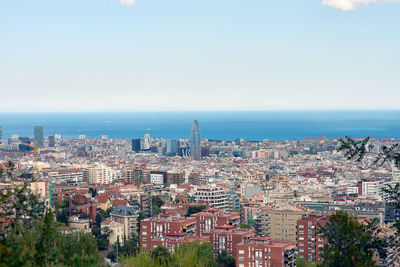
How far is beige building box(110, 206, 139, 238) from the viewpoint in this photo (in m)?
15.8

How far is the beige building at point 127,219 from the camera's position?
15.8 metres

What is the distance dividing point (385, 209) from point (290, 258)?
6846mm

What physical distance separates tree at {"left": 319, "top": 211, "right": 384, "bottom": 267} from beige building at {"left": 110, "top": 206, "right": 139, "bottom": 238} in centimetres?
983

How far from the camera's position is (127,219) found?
1598 centimetres

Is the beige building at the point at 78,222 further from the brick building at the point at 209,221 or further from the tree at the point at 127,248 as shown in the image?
the brick building at the point at 209,221

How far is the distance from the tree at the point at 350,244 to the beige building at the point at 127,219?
9825 millimetres

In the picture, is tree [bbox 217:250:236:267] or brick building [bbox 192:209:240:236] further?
brick building [bbox 192:209:240:236]

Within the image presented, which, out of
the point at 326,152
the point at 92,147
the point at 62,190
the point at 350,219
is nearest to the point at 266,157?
the point at 326,152

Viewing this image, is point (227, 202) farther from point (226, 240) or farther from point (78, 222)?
point (226, 240)

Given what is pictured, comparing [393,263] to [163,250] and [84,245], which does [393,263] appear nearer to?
[163,250]

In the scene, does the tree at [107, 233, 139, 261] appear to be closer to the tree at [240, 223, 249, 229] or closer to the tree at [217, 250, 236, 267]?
the tree at [217, 250, 236, 267]

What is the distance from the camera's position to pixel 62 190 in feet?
71.7

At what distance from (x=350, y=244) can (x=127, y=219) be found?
10.6 m

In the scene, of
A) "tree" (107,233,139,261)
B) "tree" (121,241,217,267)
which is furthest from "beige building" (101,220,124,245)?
"tree" (121,241,217,267)
